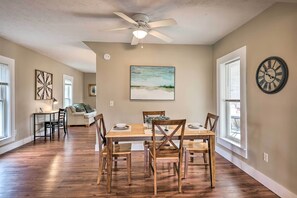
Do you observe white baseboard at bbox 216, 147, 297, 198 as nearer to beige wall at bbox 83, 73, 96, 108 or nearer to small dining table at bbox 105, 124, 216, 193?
small dining table at bbox 105, 124, 216, 193

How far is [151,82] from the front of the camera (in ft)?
14.7

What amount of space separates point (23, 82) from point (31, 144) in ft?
5.29

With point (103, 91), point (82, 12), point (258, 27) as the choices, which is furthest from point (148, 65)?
point (258, 27)

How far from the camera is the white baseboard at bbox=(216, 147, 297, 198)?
235cm

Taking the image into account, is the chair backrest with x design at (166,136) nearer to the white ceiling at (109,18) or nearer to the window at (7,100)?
the white ceiling at (109,18)

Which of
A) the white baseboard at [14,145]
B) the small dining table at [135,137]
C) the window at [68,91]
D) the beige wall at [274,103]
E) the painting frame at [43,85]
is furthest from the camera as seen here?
the window at [68,91]

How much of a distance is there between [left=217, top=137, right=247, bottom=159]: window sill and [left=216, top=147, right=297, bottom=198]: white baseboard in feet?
0.44

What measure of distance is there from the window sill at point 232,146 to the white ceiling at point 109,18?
2.10m

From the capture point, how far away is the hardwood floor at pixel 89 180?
2.48 meters

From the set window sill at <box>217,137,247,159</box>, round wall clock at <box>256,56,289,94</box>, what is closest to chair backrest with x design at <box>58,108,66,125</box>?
window sill at <box>217,137,247,159</box>

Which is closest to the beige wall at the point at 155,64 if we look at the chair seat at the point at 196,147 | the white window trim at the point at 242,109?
the white window trim at the point at 242,109

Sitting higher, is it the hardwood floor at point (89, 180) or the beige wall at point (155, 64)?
the beige wall at point (155, 64)

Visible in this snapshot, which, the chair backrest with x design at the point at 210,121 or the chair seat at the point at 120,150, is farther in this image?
the chair backrest with x design at the point at 210,121

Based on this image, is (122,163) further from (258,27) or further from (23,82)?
(23,82)
